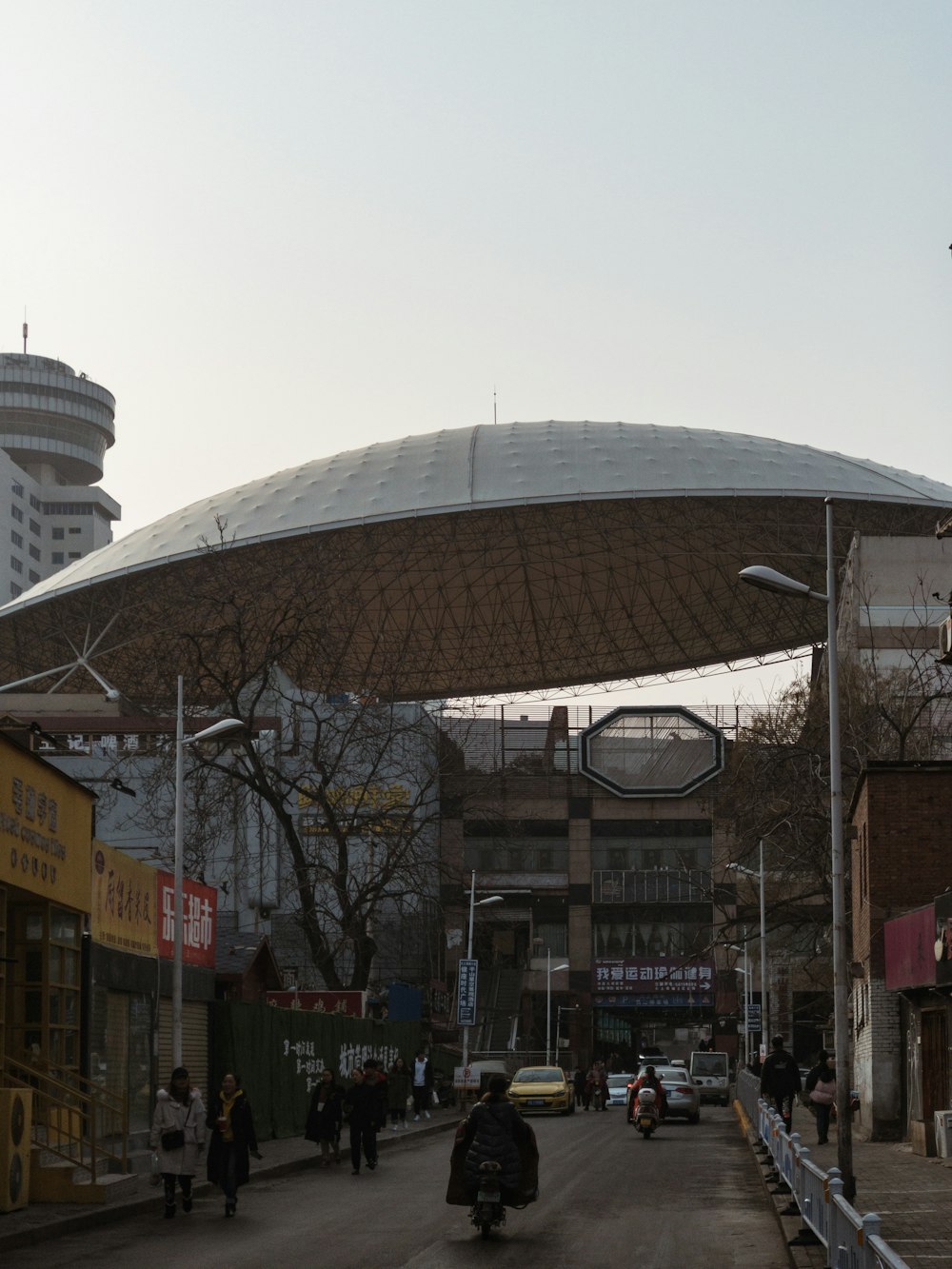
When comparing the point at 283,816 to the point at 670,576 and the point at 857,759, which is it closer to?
the point at 857,759

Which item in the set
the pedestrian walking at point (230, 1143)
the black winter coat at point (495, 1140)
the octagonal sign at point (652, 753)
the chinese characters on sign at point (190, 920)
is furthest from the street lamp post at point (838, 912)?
the octagonal sign at point (652, 753)

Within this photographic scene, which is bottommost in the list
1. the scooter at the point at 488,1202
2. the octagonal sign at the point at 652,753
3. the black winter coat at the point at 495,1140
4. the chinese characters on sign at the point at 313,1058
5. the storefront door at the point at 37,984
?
the chinese characters on sign at the point at 313,1058

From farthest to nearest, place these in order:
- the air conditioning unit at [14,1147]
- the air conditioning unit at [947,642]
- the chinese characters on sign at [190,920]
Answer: the chinese characters on sign at [190,920], the air conditioning unit at [947,642], the air conditioning unit at [14,1147]

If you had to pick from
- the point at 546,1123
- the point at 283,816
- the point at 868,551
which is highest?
the point at 868,551

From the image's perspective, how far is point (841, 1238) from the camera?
1098cm

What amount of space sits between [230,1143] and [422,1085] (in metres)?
28.3

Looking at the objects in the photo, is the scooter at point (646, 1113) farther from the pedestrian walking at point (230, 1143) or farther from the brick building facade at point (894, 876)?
the pedestrian walking at point (230, 1143)

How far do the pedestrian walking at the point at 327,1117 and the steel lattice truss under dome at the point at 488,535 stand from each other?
42.1 m

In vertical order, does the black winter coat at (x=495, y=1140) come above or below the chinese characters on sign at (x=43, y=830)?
below

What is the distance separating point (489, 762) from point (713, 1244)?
285ft

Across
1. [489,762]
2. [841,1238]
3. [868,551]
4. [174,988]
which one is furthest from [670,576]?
[841,1238]

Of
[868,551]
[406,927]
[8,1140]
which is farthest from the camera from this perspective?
[406,927]

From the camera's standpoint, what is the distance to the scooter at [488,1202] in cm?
1738

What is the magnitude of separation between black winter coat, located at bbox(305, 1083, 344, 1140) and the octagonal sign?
228ft
